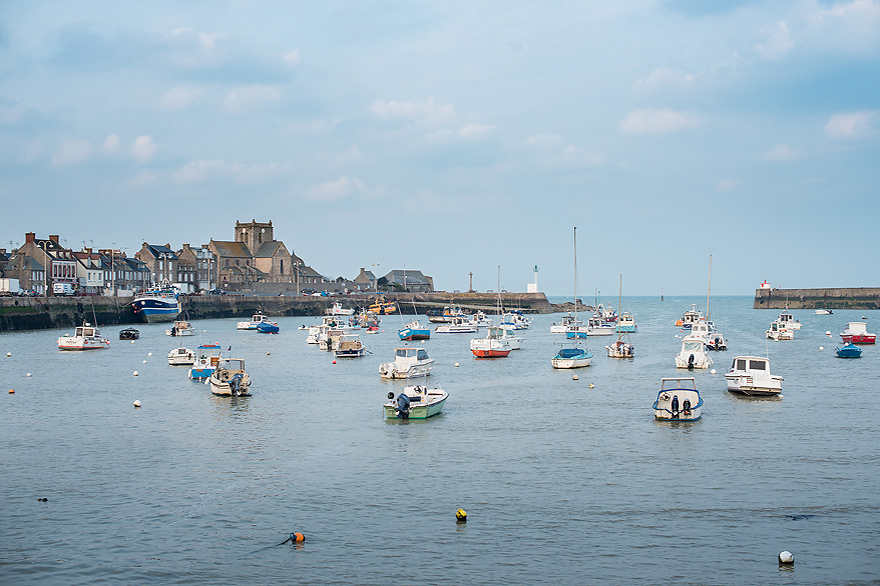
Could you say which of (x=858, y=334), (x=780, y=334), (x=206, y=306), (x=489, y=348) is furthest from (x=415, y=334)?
(x=206, y=306)

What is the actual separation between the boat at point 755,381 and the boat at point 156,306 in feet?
342

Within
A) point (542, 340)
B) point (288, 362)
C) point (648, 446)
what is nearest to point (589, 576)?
point (648, 446)

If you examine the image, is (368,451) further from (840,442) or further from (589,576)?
(840,442)

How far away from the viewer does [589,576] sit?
19328 millimetres

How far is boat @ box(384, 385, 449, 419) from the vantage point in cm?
3838

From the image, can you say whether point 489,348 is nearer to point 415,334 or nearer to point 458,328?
point 415,334

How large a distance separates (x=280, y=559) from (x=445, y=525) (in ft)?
15.5

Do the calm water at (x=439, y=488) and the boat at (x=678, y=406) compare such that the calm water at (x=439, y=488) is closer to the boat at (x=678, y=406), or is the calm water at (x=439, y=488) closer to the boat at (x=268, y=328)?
the boat at (x=678, y=406)

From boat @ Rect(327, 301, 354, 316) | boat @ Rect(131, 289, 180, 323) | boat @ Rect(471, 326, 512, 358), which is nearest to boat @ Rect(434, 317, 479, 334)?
boat @ Rect(471, 326, 512, 358)

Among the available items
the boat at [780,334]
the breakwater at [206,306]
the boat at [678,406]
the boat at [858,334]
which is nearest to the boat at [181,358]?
the boat at [678,406]

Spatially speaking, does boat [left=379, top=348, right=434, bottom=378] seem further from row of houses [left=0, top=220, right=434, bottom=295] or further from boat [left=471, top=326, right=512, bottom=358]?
row of houses [left=0, top=220, right=434, bottom=295]

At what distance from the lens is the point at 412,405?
38.6 metres

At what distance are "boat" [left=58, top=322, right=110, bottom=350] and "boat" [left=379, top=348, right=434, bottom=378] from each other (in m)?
40.2

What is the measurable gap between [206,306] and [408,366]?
109248mm
